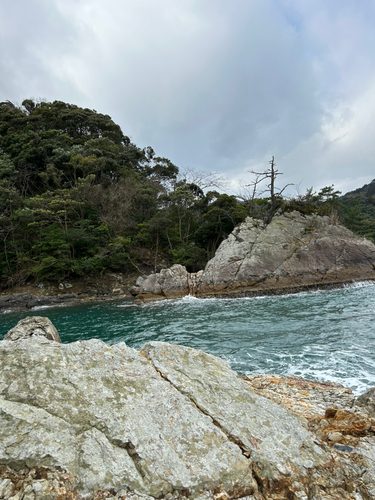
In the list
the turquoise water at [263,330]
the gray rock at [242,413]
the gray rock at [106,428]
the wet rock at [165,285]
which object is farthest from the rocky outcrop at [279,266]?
the gray rock at [106,428]

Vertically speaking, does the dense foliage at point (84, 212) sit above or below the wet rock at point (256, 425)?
above

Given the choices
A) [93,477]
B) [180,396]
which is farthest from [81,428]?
[180,396]

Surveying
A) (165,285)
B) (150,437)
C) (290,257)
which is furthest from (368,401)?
(290,257)

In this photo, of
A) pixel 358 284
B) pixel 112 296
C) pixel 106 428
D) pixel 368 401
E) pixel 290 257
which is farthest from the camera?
pixel 112 296

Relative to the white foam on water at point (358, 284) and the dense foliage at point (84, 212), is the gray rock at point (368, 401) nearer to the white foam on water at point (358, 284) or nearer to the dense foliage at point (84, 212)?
the white foam on water at point (358, 284)

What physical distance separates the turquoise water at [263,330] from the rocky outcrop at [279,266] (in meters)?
3.03

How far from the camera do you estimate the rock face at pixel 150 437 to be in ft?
5.97

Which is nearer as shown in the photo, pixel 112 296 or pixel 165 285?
pixel 165 285

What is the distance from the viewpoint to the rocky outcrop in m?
19.4

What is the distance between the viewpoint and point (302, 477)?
6.69 ft

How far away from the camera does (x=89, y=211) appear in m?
28.7

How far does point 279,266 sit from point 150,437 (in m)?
19.4

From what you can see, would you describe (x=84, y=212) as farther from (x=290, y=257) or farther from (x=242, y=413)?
(x=242, y=413)

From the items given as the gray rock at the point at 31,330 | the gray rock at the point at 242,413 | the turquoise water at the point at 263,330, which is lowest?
the turquoise water at the point at 263,330
